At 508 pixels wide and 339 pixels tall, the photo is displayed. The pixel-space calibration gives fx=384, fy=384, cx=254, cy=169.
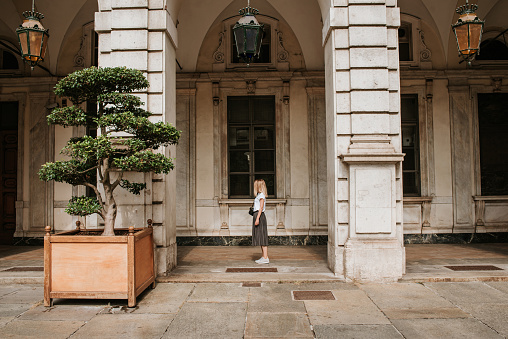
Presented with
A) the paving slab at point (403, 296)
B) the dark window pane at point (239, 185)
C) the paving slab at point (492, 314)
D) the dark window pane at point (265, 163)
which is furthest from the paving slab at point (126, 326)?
the dark window pane at point (265, 163)

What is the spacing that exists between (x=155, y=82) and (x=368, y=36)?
385cm

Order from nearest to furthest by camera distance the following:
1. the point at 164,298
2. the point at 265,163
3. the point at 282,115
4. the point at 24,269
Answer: the point at 164,298, the point at 24,269, the point at 282,115, the point at 265,163

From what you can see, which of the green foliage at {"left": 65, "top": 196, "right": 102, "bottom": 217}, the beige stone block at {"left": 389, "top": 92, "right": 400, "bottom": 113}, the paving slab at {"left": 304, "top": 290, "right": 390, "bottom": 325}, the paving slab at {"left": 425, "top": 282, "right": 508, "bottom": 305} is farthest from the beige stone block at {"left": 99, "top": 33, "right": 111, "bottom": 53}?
the paving slab at {"left": 425, "top": 282, "right": 508, "bottom": 305}

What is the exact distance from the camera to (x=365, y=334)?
4.32 meters

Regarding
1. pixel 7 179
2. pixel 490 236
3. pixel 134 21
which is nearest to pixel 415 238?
pixel 490 236

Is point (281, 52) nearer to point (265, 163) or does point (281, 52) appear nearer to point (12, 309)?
point (265, 163)

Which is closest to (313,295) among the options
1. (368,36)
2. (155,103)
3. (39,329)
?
(39,329)

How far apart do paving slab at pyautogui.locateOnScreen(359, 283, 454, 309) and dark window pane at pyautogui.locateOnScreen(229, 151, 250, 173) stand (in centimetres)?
527

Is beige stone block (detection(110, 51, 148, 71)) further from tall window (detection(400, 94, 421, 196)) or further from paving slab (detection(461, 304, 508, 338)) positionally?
tall window (detection(400, 94, 421, 196))

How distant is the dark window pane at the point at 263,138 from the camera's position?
1078 centimetres

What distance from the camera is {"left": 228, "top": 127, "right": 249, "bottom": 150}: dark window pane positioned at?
10.8m

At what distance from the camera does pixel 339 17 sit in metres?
6.84

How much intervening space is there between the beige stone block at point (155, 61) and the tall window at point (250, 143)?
13.4 feet

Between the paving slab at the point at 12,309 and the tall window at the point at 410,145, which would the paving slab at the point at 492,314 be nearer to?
the tall window at the point at 410,145
